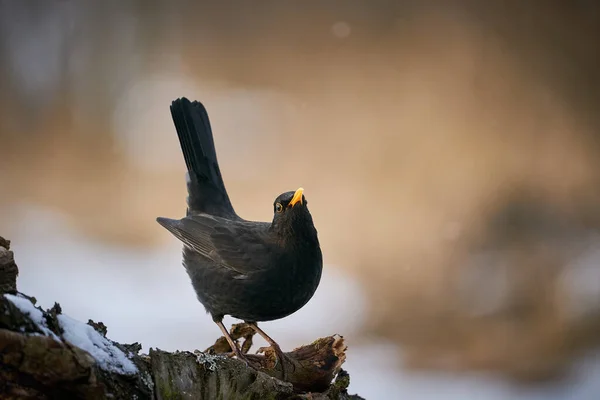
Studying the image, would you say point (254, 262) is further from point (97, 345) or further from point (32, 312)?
point (32, 312)

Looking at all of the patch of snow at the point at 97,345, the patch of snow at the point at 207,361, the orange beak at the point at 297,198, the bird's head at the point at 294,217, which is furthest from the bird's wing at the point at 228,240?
the patch of snow at the point at 97,345

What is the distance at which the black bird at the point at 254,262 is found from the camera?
10.2 ft

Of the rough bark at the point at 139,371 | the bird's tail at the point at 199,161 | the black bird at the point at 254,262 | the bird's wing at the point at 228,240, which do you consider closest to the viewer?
the rough bark at the point at 139,371

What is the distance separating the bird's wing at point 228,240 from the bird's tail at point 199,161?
0.18 metres

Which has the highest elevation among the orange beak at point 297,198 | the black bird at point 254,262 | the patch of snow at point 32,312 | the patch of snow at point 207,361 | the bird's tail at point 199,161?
the bird's tail at point 199,161

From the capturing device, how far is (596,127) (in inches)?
243

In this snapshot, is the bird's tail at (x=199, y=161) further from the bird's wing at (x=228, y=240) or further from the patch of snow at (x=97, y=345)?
the patch of snow at (x=97, y=345)

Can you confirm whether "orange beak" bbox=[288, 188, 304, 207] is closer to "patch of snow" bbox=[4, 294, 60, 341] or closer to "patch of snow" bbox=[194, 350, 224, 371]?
"patch of snow" bbox=[194, 350, 224, 371]

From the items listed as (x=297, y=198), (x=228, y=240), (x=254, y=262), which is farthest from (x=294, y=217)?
(x=228, y=240)

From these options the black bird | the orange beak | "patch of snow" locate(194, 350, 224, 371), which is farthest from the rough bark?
the orange beak

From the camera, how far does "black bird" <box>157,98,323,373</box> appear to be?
3.10 meters

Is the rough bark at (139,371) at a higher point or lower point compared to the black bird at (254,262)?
lower

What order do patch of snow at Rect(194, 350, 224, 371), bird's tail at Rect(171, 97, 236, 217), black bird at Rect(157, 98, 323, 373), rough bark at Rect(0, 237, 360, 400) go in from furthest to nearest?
1. bird's tail at Rect(171, 97, 236, 217)
2. black bird at Rect(157, 98, 323, 373)
3. patch of snow at Rect(194, 350, 224, 371)
4. rough bark at Rect(0, 237, 360, 400)

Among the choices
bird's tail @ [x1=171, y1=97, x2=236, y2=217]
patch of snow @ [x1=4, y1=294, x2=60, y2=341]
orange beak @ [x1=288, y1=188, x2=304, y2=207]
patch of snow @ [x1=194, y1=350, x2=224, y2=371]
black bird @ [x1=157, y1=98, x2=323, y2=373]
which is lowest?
patch of snow @ [x1=4, y1=294, x2=60, y2=341]
